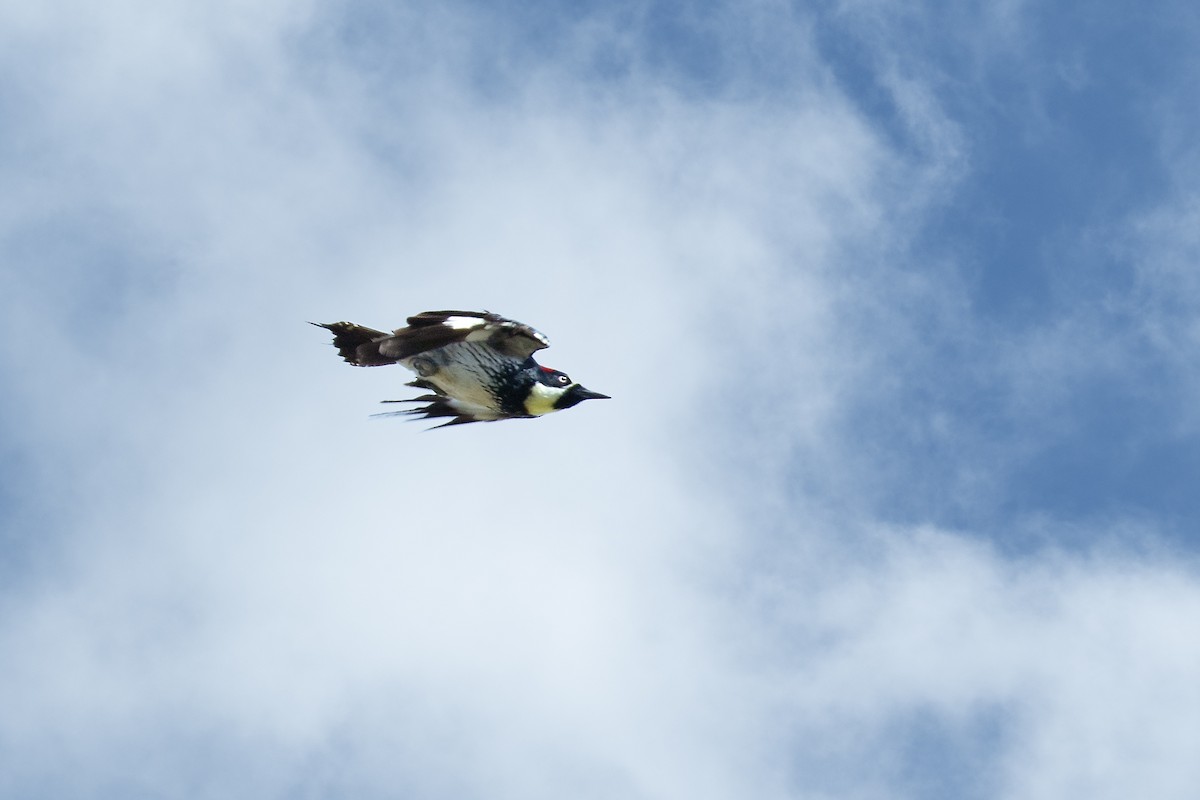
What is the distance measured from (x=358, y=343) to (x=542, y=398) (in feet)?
15.0

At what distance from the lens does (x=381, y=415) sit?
49.3 metres

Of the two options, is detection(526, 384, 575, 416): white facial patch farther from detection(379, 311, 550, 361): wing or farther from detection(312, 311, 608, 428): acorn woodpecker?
detection(379, 311, 550, 361): wing

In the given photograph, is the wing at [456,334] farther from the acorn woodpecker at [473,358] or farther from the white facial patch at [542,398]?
the white facial patch at [542,398]

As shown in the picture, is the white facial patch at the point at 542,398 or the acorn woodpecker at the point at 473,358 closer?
the acorn woodpecker at the point at 473,358

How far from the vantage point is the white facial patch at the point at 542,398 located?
4775 cm

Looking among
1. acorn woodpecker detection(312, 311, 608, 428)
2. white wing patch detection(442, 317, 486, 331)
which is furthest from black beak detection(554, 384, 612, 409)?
white wing patch detection(442, 317, 486, 331)

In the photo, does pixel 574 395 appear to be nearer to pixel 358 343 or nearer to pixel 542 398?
pixel 542 398

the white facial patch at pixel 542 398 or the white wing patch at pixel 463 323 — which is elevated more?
the white wing patch at pixel 463 323

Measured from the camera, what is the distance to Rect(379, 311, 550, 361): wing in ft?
152

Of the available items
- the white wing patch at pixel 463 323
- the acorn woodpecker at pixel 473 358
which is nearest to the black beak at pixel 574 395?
the acorn woodpecker at pixel 473 358

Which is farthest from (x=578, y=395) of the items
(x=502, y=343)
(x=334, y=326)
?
(x=334, y=326)

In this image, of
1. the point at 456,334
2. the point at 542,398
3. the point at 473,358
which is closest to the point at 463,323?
the point at 456,334

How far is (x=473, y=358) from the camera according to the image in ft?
155

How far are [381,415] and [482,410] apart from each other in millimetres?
2472
